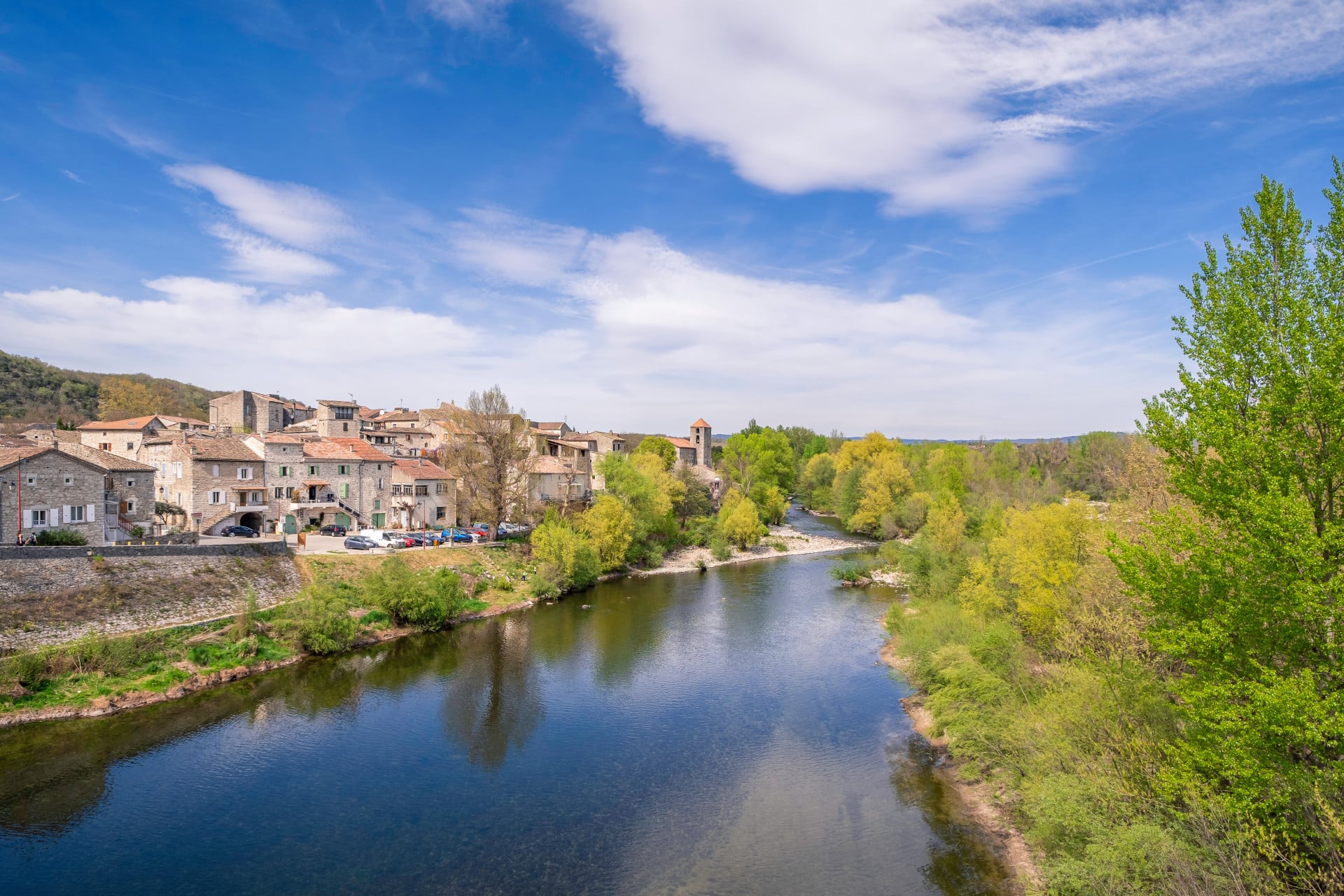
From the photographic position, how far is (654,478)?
6175cm

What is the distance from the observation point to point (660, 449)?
256ft

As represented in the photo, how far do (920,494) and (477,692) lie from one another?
51.4 m

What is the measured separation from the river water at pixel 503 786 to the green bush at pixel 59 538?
12.0m

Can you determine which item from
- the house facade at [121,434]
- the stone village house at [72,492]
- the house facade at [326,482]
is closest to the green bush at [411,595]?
the stone village house at [72,492]

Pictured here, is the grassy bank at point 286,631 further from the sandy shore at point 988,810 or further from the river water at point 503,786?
the sandy shore at point 988,810

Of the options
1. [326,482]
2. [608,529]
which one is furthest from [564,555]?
[326,482]

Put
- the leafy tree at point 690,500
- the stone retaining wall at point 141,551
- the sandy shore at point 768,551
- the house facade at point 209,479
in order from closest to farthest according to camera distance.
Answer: the stone retaining wall at point 141,551 < the house facade at point 209,479 < the sandy shore at point 768,551 < the leafy tree at point 690,500

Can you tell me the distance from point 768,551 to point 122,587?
46.8 meters

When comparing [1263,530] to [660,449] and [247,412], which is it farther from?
[247,412]

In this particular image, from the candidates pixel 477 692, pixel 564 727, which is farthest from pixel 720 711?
pixel 477 692

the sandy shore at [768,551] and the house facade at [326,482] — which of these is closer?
the house facade at [326,482]

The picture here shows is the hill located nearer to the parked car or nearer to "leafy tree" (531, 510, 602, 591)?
the parked car

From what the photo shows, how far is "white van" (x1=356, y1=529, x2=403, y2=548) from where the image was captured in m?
43.6

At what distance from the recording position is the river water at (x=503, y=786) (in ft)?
53.7
